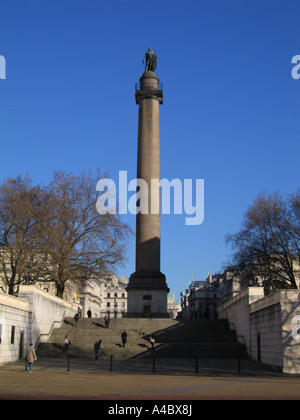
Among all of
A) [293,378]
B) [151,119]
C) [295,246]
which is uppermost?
[151,119]

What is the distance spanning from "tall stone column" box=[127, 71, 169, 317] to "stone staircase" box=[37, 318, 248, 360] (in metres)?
4.94

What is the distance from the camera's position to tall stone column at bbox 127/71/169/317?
4800cm

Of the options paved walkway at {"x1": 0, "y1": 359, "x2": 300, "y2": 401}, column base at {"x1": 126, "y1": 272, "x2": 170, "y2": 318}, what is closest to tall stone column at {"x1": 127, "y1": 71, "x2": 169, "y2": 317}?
column base at {"x1": 126, "y1": 272, "x2": 170, "y2": 318}

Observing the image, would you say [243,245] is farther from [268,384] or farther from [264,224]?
[268,384]

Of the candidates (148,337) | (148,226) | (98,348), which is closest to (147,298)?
(148,226)

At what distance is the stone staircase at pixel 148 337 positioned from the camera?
3459 centimetres

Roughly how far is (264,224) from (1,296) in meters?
31.3

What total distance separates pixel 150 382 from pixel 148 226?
29957 millimetres

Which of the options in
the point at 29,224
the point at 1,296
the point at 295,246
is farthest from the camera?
the point at 295,246

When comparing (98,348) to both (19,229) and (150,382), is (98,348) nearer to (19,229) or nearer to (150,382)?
(150,382)

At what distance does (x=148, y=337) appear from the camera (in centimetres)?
3888
